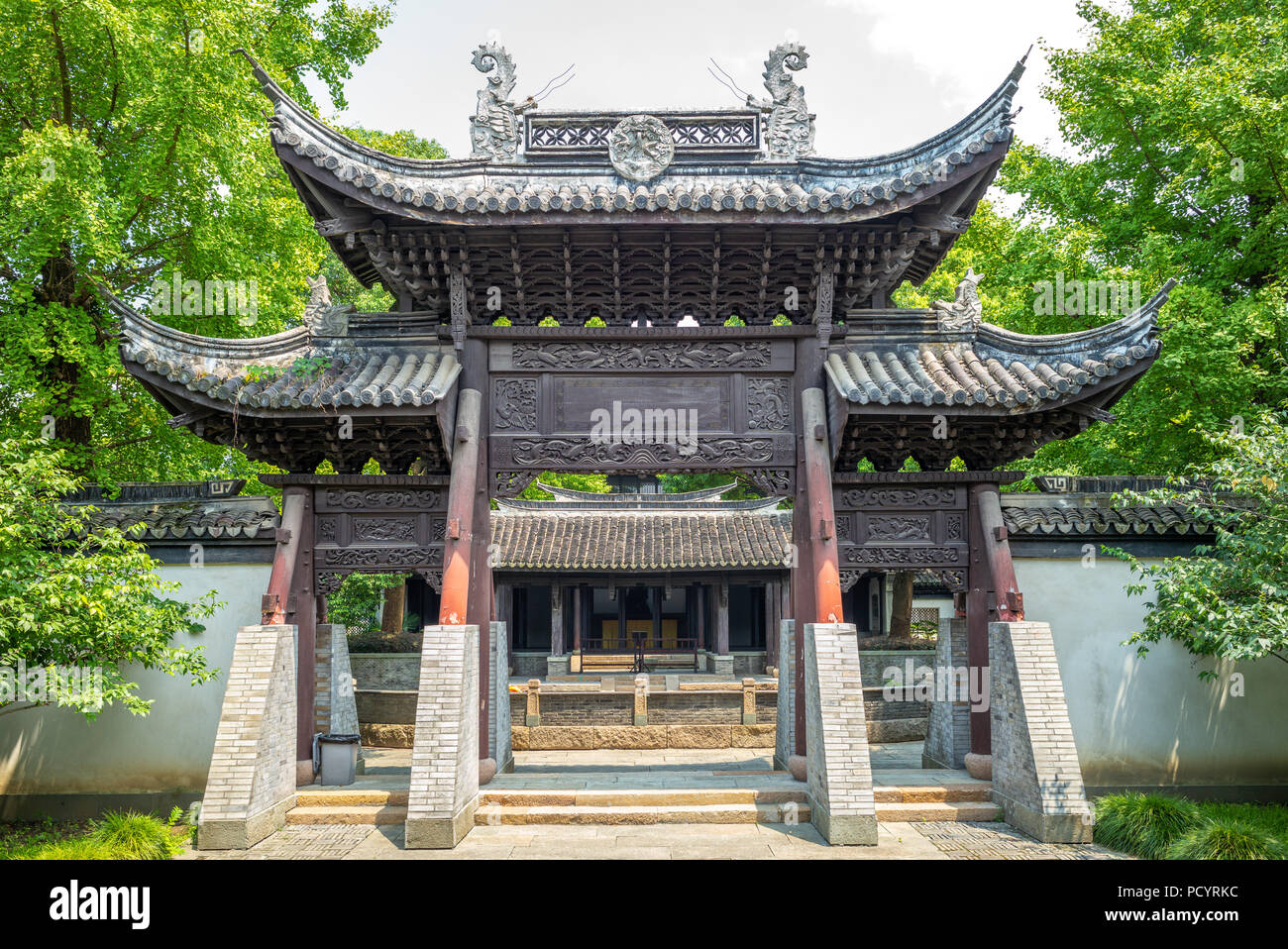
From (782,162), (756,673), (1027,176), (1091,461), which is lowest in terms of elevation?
(756,673)

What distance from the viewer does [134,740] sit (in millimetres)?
9906

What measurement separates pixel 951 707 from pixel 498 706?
18.5ft

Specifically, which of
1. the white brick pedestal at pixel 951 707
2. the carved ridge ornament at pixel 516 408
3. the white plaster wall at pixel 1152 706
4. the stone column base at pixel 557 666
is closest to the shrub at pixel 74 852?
the carved ridge ornament at pixel 516 408

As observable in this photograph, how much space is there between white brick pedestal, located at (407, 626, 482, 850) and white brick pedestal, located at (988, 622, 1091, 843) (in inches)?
221

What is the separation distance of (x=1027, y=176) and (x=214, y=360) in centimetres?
1512

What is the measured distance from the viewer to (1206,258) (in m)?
13.8

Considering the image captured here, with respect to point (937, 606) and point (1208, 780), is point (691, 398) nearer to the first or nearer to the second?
point (1208, 780)

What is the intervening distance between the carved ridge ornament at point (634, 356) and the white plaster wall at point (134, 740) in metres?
4.50

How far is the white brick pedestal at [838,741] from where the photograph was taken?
25.7 ft

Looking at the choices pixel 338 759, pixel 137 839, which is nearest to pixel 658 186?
pixel 338 759

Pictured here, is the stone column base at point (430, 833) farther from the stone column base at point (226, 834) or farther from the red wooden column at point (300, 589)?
the red wooden column at point (300, 589)

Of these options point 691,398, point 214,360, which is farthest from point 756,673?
point 214,360

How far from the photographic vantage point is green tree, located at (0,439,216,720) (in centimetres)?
755

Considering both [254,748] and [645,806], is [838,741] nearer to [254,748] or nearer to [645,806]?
[645,806]
